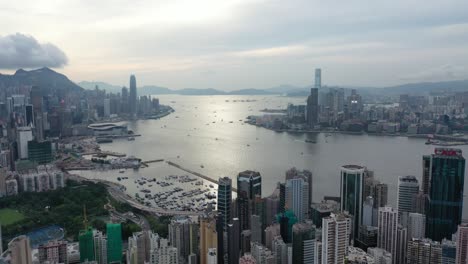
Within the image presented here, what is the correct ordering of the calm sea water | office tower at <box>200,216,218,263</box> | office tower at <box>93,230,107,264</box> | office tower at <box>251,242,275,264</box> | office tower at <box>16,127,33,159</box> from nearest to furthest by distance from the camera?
office tower at <box>251,242,275,264</box>, office tower at <box>200,216,218,263</box>, office tower at <box>93,230,107,264</box>, the calm sea water, office tower at <box>16,127,33,159</box>

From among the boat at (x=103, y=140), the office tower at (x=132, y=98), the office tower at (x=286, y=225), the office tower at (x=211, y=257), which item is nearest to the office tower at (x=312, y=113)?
the boat at (x=103, y=140)

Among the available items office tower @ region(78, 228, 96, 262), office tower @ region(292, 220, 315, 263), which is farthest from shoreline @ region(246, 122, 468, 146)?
office tower @ region(78, 228, 96, 262)

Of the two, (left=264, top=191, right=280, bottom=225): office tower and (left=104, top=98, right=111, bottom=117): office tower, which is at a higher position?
(left=104, top=98, right=111, bottom=117): office tower

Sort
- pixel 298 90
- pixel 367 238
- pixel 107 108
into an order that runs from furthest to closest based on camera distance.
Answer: pixel 298 90
pixel 107 108
pixel 367 238

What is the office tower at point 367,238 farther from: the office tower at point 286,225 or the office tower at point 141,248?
the office tower at point 141,248

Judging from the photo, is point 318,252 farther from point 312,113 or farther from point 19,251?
point 312,113

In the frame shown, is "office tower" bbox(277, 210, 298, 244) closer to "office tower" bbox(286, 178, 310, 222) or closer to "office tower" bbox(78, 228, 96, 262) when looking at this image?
"office tower" bbox(286, 178, 310, 222)

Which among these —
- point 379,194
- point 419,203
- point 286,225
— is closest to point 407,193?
point 419,203
